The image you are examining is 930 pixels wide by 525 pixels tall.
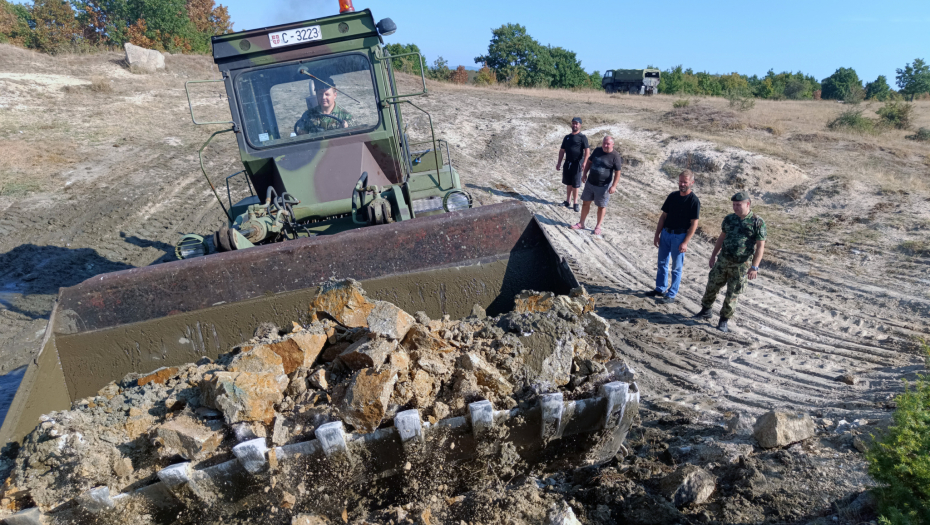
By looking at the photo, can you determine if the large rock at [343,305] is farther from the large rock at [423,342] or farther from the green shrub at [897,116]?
the green shrub at [897,116]

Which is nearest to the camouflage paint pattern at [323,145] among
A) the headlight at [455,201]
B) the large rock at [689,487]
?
the headlight at [455,201]

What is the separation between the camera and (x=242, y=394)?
2672 mm

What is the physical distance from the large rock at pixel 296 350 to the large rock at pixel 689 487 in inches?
84.1

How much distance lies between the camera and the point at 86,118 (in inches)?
591

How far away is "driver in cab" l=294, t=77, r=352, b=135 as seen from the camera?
515cm

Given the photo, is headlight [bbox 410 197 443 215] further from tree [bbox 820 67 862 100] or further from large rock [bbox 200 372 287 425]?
tree [bbox 820 67 862 100]

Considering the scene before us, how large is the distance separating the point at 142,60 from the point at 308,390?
80.7ft

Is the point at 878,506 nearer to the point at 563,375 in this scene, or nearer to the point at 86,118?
the point at 563,375

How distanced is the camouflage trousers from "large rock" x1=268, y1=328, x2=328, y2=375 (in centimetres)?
442

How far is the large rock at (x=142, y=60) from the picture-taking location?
71.0ft

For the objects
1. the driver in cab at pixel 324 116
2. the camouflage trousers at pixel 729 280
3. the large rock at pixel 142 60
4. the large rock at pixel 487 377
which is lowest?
the camouflage trousers at pixel 729 280

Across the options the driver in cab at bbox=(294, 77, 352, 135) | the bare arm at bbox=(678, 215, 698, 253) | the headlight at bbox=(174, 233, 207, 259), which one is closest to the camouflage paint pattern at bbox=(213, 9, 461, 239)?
the driver in cab at bbox=(294, 77, 352, 135)

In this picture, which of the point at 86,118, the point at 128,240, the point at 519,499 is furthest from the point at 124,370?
the point at 86,118

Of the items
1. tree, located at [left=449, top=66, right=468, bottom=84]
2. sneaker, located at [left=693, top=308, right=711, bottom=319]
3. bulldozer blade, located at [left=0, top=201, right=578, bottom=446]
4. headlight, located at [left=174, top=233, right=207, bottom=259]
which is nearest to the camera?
bulldozer blade, located at [left=0, top=201, right=578, bottom=446]
